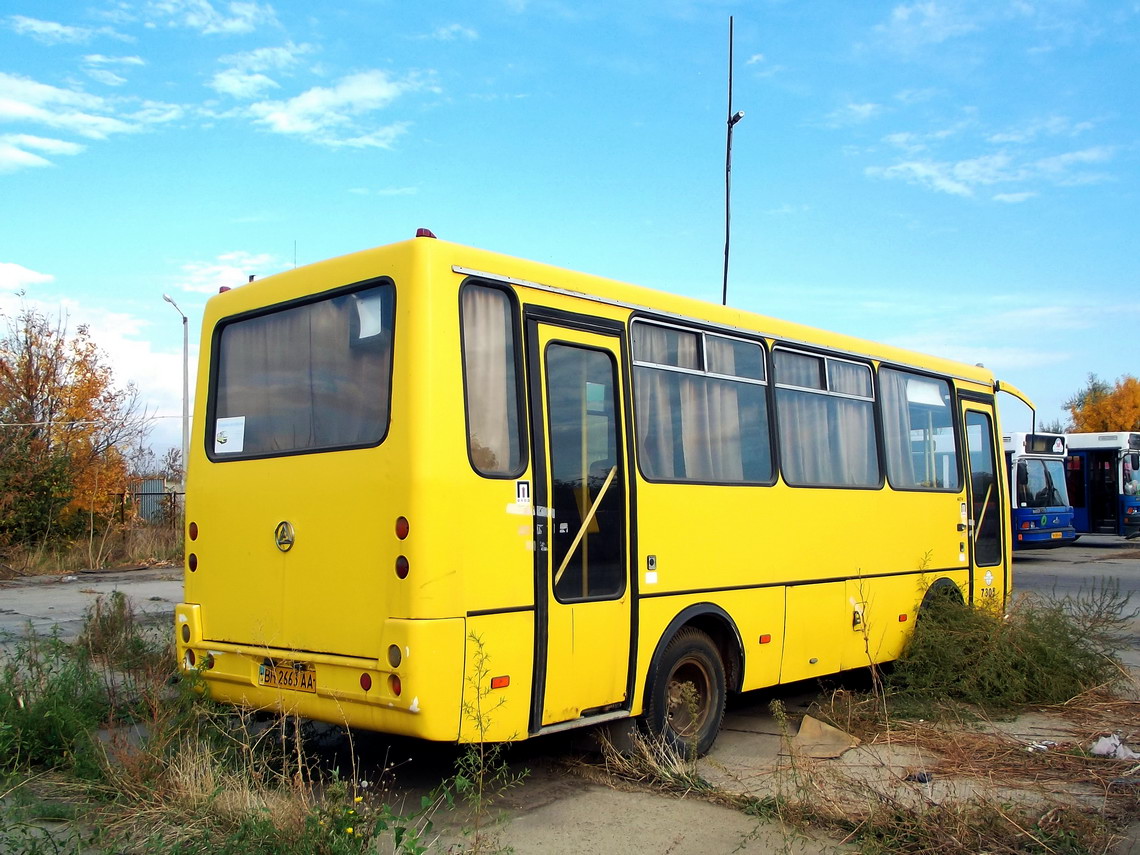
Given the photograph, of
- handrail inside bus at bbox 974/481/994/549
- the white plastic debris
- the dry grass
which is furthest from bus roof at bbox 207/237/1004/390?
the dry grass

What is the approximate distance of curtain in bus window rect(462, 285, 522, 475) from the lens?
5875 millimetres

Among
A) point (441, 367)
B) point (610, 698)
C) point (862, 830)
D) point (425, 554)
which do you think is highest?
point (441, 367)

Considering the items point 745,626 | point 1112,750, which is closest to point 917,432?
point 745,626

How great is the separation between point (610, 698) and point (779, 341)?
3.55 m

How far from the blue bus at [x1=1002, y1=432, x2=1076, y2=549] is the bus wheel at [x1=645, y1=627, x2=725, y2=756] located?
2041 cm

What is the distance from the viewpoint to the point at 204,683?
21.5ft

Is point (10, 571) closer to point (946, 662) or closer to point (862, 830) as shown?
point (946, 662)

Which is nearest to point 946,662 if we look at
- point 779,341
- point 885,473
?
point 885,473

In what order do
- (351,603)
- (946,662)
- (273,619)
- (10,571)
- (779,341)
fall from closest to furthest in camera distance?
(351,603), (273,619), (779,341), (946,662), (10,571)

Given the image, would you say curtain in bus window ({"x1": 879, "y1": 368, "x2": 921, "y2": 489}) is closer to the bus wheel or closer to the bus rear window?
the bus wheel

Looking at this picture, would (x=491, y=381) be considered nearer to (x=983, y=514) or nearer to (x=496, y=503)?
(x=496, y=503)

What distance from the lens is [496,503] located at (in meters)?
5.84

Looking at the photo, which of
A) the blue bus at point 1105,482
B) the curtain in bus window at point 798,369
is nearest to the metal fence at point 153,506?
the curtain in bus window at point 798,369

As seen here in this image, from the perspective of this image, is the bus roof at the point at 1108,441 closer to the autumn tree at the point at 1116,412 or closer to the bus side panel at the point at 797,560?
the bus side panel at the point at 797,560
